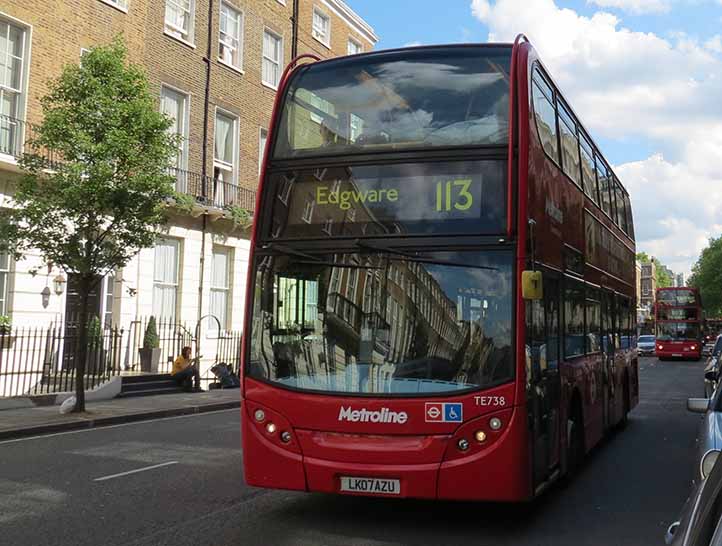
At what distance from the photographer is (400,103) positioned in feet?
22.9

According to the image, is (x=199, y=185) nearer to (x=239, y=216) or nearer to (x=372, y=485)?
(x=239, y=216)

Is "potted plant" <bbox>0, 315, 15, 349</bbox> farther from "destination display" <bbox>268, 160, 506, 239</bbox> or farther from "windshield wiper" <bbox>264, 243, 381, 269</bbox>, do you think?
"destination display" <bbox>268, 160, 506, 239</bbox>

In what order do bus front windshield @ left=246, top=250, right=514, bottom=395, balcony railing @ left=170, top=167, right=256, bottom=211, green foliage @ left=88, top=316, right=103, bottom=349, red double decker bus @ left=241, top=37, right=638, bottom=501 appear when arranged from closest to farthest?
red double decker bus @ left=241, top=37, right=638, bottom=501, bus front windshield @ left=246, top=250, right=514, bottom=395, green foliage @ left=88, top=316, right=103, bottom=349, balcony railing @ left=170, top=167, right=256, bottom=211

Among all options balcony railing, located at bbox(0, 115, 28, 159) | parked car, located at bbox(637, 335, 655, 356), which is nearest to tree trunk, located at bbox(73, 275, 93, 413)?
balcony railing, located at bbox(0, 115, 28, 159)

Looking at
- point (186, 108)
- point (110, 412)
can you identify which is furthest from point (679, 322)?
point (110, 412)

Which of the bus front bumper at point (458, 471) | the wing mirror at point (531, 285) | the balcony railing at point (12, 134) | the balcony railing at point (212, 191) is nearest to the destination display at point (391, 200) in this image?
the wing mirror at point (531, 285)

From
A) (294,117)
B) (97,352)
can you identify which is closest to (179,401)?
(97,352)

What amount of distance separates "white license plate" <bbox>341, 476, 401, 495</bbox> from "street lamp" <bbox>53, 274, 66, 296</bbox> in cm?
1423

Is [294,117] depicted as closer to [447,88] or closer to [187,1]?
[447,88]

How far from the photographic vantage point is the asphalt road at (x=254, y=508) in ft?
20.3

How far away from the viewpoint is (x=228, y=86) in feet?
84.7

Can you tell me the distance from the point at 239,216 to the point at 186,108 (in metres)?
3.64

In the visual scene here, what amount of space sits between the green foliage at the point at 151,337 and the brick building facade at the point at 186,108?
427 mm

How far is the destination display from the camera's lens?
646 centimetres
